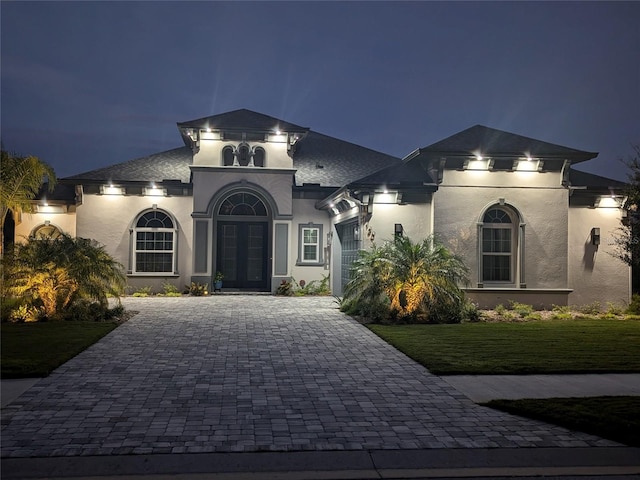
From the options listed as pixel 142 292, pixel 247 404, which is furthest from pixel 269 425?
pixel 142 292

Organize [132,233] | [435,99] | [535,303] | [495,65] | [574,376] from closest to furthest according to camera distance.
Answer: [574,376]
[535,303]
[132,233]
[495,65]
[435,99]

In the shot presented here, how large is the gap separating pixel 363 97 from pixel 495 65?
150 feet

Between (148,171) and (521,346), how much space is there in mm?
15644

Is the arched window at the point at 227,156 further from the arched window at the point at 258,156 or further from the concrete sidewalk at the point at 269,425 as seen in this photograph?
the concrete sidewalk at the point at 269,425

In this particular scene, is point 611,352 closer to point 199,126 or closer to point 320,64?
point 199,126

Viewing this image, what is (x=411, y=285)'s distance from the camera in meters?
13.2

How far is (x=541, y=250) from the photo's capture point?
54.1ft

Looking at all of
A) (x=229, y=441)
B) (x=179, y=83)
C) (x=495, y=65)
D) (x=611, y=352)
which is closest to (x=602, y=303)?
(x=611, y=352)

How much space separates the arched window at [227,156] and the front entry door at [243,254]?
223 cm

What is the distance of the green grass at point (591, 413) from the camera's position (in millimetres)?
5316

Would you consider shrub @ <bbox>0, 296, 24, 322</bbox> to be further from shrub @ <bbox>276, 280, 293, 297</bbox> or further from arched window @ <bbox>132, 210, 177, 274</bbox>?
shrub @ <bbox>276, 280, 293, 297</bbox>

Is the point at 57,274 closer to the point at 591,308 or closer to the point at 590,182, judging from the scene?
the point at 591,308

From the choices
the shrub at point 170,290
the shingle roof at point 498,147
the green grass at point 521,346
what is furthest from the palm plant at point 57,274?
the shingle roof at point 498,147

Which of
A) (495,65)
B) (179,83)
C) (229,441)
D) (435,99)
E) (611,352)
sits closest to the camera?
(229,441)
